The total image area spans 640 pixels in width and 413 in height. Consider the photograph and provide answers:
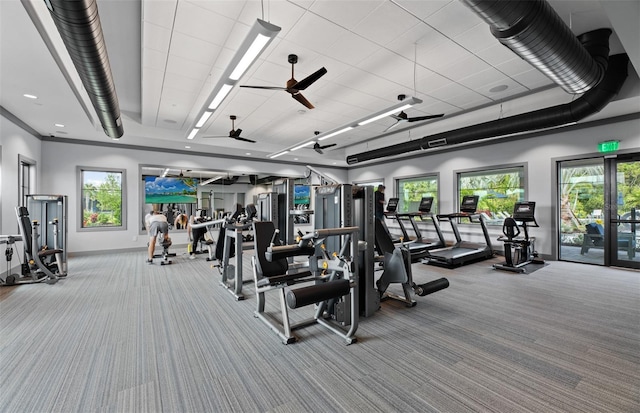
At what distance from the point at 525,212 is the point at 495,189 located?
6.13ft

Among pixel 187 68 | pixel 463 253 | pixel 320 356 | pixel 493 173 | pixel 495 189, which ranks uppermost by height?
pixel 187 68

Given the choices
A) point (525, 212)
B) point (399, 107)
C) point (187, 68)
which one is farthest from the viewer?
point (525, 212)

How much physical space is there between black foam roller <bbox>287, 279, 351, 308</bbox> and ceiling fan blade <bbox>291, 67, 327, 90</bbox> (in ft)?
7.98

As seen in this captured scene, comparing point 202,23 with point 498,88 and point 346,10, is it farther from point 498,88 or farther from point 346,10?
point 498,88

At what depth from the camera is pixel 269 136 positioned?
824cm

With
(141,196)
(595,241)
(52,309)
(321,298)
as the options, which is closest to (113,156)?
(141,196)

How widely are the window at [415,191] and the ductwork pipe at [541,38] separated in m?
5.49

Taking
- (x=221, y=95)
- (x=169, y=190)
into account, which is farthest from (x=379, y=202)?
(x=169, y=190)

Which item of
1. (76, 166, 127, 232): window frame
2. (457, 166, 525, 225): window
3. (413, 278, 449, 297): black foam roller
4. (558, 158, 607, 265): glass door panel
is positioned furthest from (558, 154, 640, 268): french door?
(76, 166, 127, 232): window frame

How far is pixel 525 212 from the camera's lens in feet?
19.0

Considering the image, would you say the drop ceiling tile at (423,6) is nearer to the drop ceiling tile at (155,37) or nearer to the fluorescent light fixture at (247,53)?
the fluorescent light fixture at (247,53)

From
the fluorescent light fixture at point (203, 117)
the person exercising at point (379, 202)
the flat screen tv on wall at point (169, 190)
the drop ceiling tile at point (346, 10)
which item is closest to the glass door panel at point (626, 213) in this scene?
the person exercising at point (379, 202)

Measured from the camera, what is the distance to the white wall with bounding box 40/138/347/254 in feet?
22.5

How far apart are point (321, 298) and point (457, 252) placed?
4915mm
